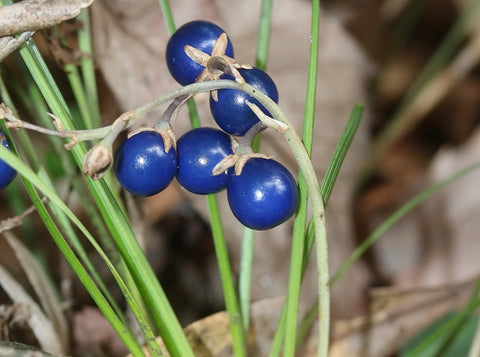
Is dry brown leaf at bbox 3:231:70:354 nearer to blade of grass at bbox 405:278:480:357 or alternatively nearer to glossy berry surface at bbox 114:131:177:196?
glossy berry surface at bbox 114:131:177:196

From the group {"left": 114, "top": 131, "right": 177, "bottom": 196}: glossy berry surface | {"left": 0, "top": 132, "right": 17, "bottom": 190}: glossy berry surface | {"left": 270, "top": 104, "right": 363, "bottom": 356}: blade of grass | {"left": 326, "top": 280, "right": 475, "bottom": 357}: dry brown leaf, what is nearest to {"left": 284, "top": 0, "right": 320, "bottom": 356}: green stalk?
{"left": 270, "top": 104, "right": 363, "bottom": 356}: blade of grass

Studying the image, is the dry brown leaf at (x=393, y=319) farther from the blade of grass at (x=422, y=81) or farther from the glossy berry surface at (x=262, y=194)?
the glossy berry surface at (x=262, y=194)

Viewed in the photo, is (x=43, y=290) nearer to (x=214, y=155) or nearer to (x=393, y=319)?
(x=214, y=155)

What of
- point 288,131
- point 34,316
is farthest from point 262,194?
point 34,316

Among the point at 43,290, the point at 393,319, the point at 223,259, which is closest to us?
the point at 223,259

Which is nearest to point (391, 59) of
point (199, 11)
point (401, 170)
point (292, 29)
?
point (401, 170)

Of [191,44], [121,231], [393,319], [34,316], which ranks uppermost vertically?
[191,44]
